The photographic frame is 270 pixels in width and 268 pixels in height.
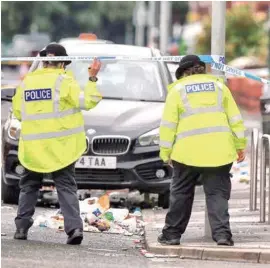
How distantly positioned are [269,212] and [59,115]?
92.9 inches

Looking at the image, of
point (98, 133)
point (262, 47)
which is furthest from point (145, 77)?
point (262, 47)

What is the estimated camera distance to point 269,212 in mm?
12922

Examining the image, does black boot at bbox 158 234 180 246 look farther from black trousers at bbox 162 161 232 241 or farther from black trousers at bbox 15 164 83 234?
black trousers at bbox 15 164 83 234

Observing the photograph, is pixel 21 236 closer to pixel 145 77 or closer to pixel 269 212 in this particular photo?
pixel 269 212

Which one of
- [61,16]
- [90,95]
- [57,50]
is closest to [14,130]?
[57,50]

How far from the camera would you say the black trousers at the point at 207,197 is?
11.4 m

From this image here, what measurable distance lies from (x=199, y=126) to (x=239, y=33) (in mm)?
35031

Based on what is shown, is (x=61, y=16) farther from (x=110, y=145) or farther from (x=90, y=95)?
(x=90, y=95)

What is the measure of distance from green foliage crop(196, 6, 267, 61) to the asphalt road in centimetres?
3294

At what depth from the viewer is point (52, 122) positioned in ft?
38.3

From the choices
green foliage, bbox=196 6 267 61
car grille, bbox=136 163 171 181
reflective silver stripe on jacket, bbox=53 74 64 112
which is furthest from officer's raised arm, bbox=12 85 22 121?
green foliage, bbox=196 6 267 61

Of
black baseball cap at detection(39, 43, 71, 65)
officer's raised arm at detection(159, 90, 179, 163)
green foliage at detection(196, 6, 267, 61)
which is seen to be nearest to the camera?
officer's raised arm at detection(159, 90, 179, 163)

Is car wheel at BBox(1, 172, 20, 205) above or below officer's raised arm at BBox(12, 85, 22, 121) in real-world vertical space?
below

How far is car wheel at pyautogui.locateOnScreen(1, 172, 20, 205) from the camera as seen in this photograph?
49.1 feet
